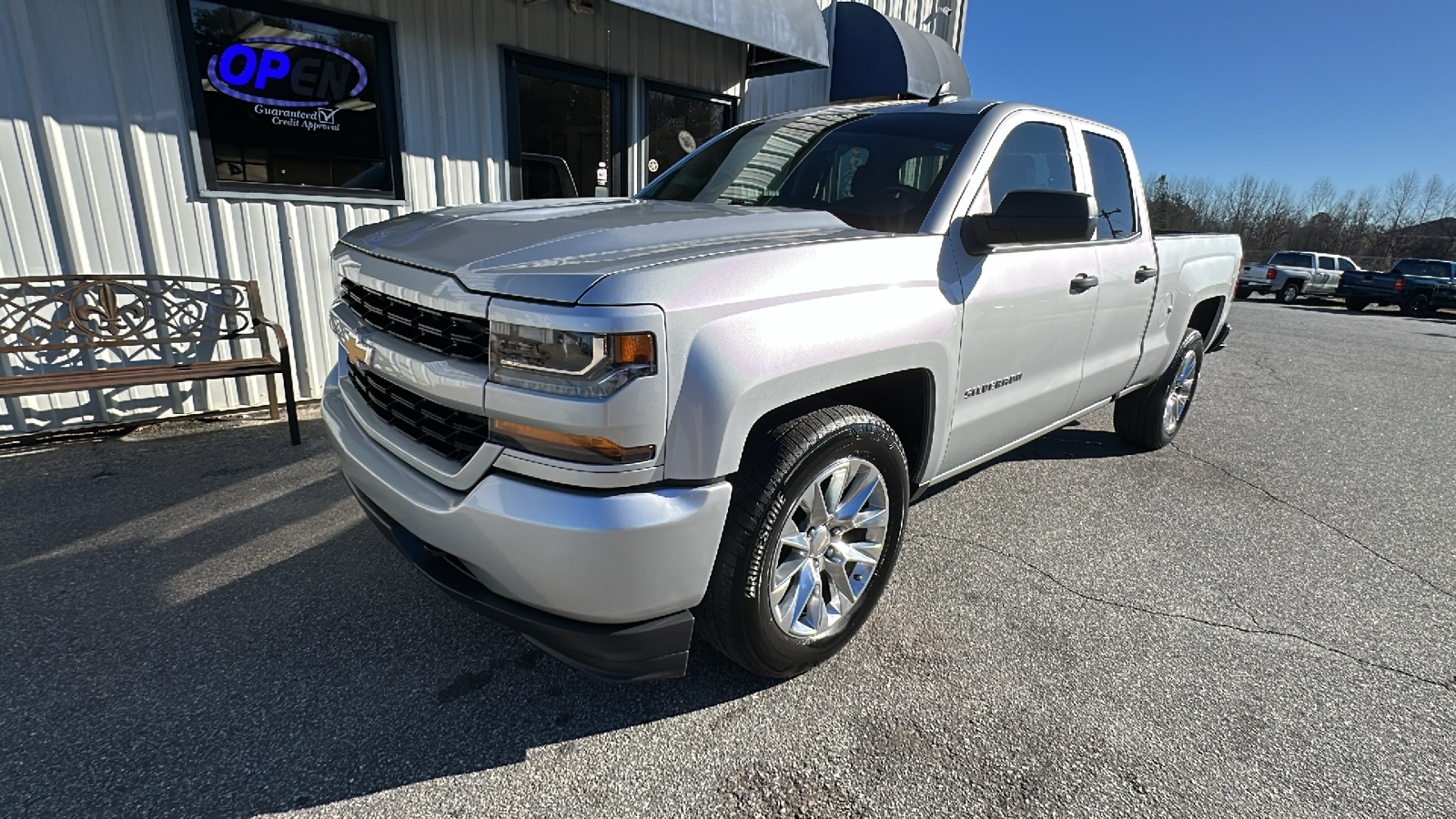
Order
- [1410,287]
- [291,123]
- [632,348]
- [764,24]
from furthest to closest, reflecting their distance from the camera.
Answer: [1410,287] → [764,24] → [291,123] → [632,348]

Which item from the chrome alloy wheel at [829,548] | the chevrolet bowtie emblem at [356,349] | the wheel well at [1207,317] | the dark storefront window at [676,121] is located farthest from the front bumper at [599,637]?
the dark storefront window at [676,121]

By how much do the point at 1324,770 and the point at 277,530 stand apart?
3.96 meters

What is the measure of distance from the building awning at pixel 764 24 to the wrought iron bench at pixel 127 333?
11.0 ft

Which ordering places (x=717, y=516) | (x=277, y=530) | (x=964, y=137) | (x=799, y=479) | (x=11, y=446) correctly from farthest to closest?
(x=11, y=446) < (x=277, y=530) < (x=964, y=137) < (x=799, y=479) < (x=717, y=516)

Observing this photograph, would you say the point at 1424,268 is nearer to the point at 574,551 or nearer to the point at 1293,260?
the point at 1293,260

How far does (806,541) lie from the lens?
84.3 inches

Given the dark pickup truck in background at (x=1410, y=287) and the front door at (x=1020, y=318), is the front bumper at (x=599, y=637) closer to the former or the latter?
the front door at (x=1020, y=318)

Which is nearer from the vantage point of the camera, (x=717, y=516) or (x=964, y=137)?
(x=717, y=516)

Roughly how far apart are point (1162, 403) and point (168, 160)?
21.3 feet

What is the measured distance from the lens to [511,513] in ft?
5.44

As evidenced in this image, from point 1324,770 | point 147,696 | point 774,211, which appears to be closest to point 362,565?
point 147,696

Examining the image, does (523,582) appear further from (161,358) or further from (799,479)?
(161,358)

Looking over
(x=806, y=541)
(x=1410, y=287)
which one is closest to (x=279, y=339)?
(x=806, y=541)

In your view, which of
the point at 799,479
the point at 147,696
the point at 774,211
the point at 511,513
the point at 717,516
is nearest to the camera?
the point at 511,513
